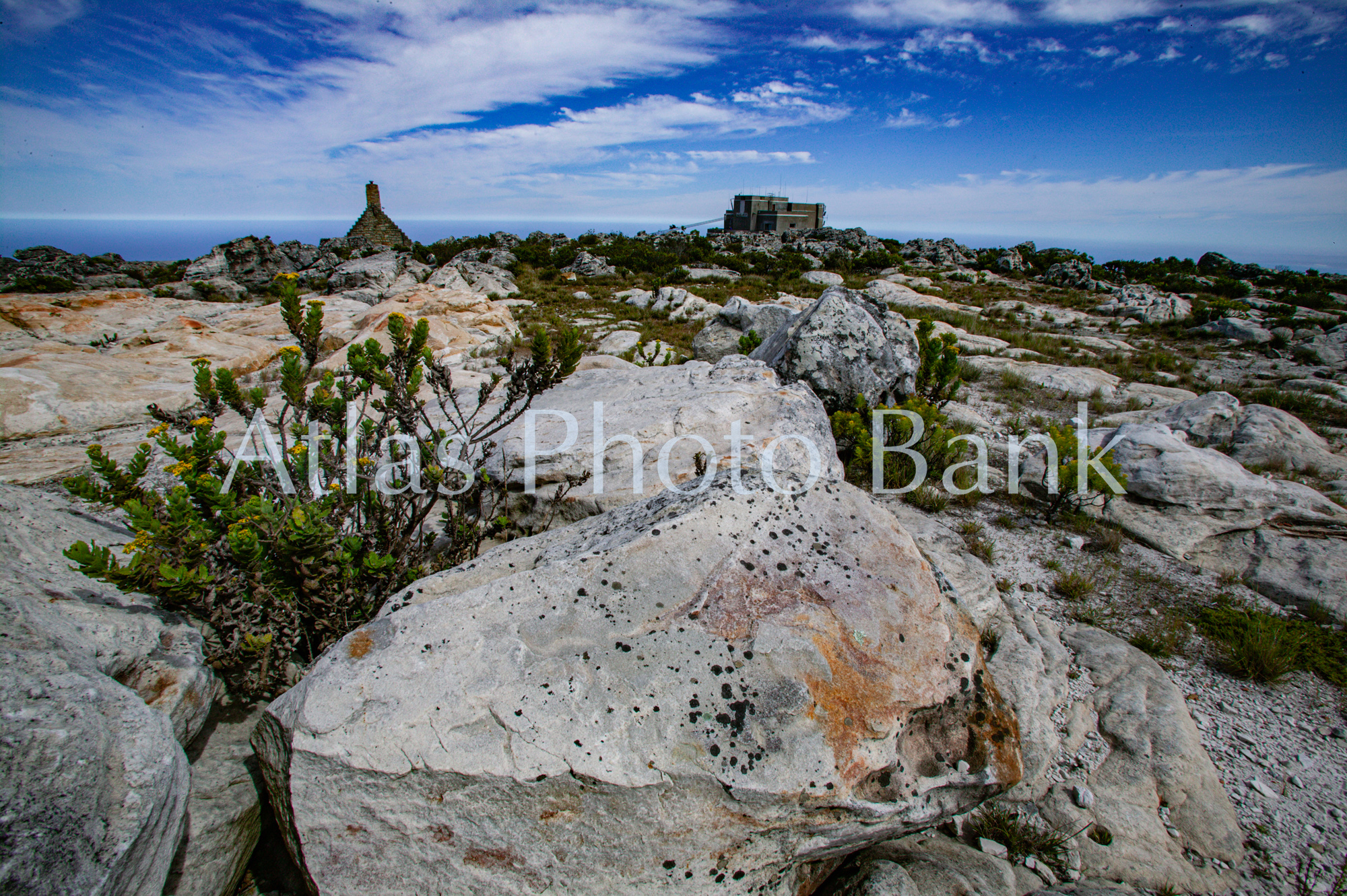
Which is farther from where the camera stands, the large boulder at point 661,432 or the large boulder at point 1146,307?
the large boulder at point 1146,307

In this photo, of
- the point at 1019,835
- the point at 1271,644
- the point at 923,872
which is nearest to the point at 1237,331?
the point at 1271,644

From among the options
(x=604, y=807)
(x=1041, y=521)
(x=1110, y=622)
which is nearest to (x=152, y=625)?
(x=604, y=807)

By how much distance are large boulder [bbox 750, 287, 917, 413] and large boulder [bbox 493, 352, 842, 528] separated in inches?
77.9

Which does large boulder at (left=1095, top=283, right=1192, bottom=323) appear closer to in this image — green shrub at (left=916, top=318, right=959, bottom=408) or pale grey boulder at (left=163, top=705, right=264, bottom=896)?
green shrub at (left=916, top=318, right=959, bottom=408)

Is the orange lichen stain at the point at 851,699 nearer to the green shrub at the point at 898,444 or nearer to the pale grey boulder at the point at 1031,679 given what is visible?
the pale grey boulder at the point at 1031,679

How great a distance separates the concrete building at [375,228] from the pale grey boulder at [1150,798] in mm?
44613

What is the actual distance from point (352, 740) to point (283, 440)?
7.12 feet

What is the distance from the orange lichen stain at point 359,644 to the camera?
225 centimetres

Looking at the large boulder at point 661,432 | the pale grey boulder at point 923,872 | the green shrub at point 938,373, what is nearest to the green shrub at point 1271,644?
the pale grey boulder at point 923,872

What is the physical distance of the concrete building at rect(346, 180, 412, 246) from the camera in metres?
39.0

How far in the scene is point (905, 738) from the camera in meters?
2.29

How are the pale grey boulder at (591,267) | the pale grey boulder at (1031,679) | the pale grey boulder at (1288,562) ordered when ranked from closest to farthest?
the pale grey boulder at (1031,679) < the pale grey boulder at (1288,562) < the pale grey boulder at (591,267)

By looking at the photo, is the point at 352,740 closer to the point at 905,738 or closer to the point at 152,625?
the point at 152,625

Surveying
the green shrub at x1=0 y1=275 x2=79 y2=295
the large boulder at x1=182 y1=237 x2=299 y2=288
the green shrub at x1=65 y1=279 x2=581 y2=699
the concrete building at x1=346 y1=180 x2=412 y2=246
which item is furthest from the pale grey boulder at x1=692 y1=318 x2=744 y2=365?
the concrete building at x1=346 y1=180 x2=412 y2=246
